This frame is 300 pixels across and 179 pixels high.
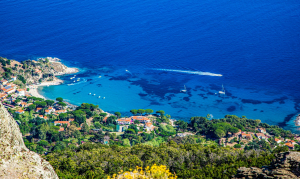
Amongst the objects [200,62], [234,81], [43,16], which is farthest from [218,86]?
[43,16]

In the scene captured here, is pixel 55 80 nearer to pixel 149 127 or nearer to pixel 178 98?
pixel 178 98

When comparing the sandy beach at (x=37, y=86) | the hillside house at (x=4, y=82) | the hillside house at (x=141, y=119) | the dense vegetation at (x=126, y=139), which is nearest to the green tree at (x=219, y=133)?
the dense vegetation at (x=126, y=139)

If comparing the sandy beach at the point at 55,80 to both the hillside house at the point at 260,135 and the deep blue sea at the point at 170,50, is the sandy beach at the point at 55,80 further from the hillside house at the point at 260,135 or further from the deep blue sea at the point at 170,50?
the hillside house at the point at 260,135

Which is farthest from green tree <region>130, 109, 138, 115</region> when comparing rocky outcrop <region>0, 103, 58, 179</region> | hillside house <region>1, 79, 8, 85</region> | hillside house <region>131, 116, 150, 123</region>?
rocky outcrop <region>0, 103, 58, 179</region>

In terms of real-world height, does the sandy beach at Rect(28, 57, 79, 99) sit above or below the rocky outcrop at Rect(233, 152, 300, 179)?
above

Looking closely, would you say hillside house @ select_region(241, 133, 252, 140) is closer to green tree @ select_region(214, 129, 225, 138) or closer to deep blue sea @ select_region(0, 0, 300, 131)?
green tree @ select_region(214, 129, 225, 138)

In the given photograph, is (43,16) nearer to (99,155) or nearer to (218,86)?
(218,86)
